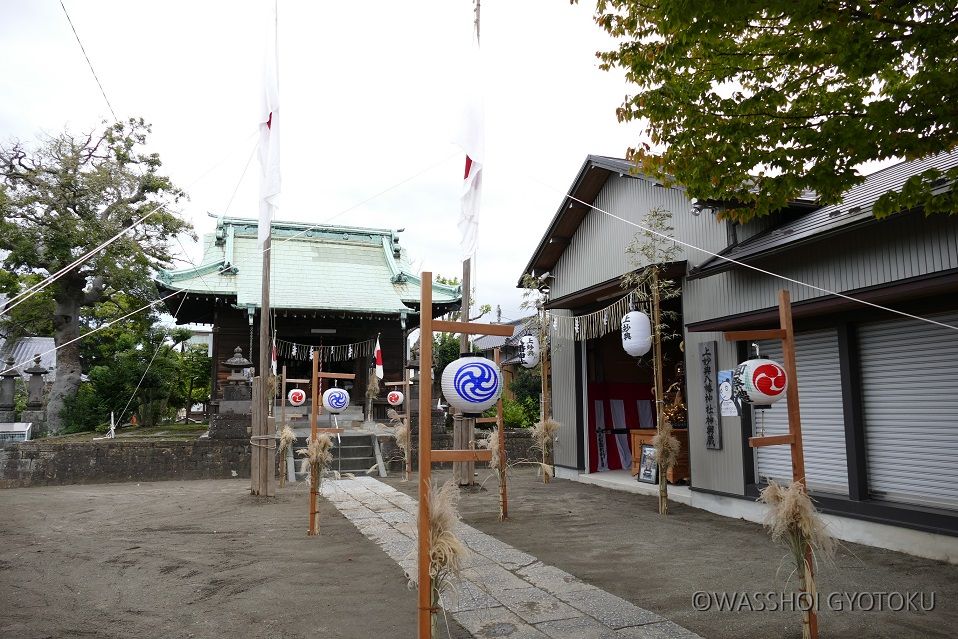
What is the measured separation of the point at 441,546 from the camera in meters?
3.99

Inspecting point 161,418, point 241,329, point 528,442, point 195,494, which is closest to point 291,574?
point 195,494

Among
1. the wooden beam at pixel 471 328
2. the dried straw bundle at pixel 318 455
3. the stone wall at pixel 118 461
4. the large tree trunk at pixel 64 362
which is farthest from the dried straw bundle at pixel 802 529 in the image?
the large tree trunk at pixel 64 362

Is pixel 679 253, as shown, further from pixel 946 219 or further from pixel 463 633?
pixel 463 633

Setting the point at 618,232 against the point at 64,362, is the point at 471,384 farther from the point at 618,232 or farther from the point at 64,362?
the point at 64,362

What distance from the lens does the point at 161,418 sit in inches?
1047

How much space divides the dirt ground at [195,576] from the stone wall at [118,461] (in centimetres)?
403

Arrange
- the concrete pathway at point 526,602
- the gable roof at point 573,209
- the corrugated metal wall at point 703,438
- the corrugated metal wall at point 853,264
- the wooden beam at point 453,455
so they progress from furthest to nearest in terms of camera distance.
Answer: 1. the gable roof at point 573,209
2. the corrugated metal wall at point 703,438
3. the corrugated metal wall at point 853,264
4. the concrete pathway at point 526,602
5. the wooden beam at point 453,455

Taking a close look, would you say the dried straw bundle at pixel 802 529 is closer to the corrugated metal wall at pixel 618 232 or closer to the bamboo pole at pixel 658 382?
the bamboo pole at pixel 658 382

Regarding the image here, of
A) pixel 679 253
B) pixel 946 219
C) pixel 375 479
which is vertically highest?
pixel 679 253

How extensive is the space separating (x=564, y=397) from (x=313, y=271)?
1279 cm

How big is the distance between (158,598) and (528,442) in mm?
13396

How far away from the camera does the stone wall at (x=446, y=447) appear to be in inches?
636

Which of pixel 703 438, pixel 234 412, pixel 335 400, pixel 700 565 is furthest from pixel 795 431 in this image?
pixel 234 412

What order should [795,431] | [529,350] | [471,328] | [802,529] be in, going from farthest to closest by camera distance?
[529,350]
[795,431]
[471,328]
[802,529]
